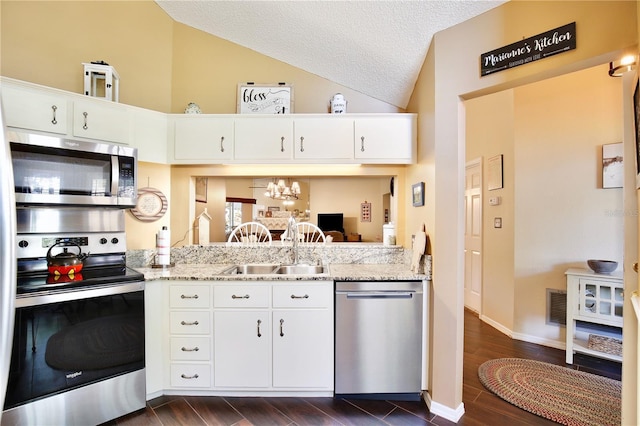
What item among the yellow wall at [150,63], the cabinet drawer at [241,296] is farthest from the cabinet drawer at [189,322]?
the yellow wall at [150,63]

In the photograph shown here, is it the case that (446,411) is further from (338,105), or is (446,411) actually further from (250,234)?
(338,105)

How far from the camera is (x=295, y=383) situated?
199cm

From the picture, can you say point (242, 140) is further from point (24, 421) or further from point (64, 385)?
point (24, 421)

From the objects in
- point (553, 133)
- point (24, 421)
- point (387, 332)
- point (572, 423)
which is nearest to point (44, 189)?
point (24, 421)

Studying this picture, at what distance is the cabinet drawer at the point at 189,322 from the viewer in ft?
6.59

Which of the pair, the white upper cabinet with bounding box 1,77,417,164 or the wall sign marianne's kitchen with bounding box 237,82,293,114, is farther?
the wall sign marianne's kitchen with bounding box 237,82,293,114

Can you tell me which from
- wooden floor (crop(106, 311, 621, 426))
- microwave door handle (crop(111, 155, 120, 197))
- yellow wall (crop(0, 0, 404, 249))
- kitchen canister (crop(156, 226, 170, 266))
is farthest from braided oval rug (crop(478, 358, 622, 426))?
microwave door handle (crop(111, 155, 120, 197))

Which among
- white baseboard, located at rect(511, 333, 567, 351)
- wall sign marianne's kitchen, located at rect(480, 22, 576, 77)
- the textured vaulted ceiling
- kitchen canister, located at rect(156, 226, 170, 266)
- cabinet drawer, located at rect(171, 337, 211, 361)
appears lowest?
white baseboard, located at rect(511, 333, 567, 351)

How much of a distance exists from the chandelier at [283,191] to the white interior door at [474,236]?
2265 millimetres

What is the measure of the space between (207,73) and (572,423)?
3970 millimetres

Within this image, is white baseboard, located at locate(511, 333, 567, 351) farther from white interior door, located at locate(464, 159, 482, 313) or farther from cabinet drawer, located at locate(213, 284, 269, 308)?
cabinet drawer, located at locate(213, 284, 269, 308)

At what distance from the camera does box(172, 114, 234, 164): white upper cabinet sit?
2367 mm

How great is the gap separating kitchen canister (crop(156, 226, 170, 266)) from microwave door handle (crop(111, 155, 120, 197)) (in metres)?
0.46

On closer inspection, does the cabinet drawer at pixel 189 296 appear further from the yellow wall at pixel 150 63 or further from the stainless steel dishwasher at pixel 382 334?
the stainless steel dishwasher at pixel 382 334
